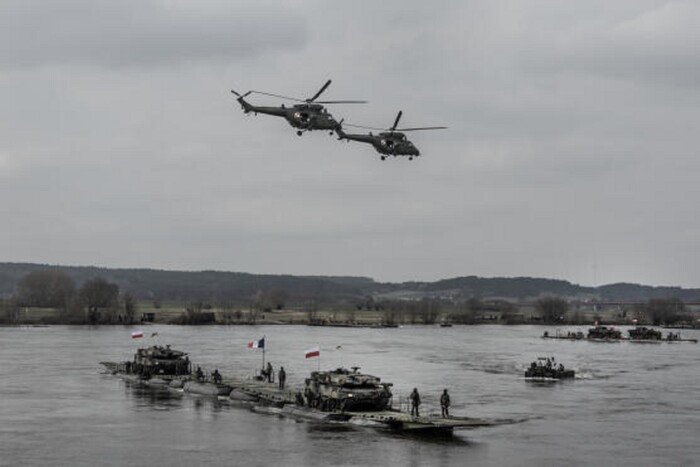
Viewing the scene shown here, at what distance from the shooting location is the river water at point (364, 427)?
56.3 meters

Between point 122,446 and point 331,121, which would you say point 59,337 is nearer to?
point 331,121

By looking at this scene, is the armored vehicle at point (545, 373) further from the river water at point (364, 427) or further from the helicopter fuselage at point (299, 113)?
the helicopter fuselage at point (299, 113)

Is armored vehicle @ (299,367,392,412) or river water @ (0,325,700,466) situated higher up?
armored vehicle @ (299,367,392,412)

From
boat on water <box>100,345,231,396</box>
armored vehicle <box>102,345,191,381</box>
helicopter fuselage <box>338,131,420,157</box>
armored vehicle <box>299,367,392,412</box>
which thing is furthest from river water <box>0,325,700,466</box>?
helicopter fuselage <box>338,131,420,157</box>

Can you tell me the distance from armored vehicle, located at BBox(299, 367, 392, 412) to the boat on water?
19101 mm

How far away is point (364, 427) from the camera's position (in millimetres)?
65188

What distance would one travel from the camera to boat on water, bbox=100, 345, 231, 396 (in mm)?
88312

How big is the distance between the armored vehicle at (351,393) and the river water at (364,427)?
2.19 m

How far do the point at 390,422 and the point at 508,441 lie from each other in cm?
742

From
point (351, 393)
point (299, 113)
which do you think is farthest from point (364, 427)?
point (299, 113)

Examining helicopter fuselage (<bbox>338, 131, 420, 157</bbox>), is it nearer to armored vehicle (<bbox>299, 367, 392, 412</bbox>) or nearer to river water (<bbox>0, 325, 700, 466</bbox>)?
river water (<bbox>0, 325, 700, 466</bbox>)

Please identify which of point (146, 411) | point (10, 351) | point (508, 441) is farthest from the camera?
point (10, 351)

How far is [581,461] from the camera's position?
55.8 metres

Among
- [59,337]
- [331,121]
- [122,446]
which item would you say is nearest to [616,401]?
[331,121]
